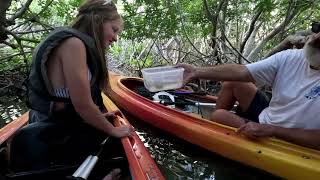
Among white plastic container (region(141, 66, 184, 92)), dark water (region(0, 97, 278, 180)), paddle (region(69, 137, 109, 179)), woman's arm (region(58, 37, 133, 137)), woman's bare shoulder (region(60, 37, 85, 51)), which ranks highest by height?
woman's bare shoulder (region(60, 37, 85, 51))

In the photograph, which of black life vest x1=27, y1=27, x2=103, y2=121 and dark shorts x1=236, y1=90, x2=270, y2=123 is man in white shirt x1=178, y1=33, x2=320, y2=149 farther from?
black life vest x1=27, y1=27, x2=103, y2=121

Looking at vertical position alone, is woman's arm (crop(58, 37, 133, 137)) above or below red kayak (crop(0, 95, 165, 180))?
above

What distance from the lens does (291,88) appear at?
2729 millimetres

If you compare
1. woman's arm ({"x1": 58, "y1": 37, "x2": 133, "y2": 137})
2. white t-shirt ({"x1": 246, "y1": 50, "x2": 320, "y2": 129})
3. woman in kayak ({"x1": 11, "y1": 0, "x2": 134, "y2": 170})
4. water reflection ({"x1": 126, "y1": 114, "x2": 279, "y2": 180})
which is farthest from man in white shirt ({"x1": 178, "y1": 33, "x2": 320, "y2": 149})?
woman's arm ({"x1": 58, "y1": 37, "x2": 133, "y2": 137})

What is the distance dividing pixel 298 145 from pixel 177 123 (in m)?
1.44

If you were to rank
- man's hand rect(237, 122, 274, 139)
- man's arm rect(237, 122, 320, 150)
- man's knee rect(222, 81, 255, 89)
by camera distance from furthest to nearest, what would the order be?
man's knee rect(222, 81, 255, 89) → man's hand rect(237, 122, 274, 139) → man's arm rect(237, 122, 320, 150)

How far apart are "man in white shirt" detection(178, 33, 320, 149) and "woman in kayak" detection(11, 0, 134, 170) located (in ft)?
3.37

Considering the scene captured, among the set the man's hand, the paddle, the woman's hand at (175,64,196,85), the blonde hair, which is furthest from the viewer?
the woman's hand at (175,64,196,85)

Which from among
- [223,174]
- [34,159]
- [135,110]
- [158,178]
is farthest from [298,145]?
[135,110]

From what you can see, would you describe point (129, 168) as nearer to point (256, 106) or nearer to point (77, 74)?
point (77, 74)

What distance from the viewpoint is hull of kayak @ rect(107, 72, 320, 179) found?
8.93ft

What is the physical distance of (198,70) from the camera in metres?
3.15

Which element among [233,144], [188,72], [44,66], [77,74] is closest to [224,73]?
[188,72]

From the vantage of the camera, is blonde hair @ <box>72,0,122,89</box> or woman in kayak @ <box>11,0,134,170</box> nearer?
woman in kayak @ <box>11,0,134,170</box>
